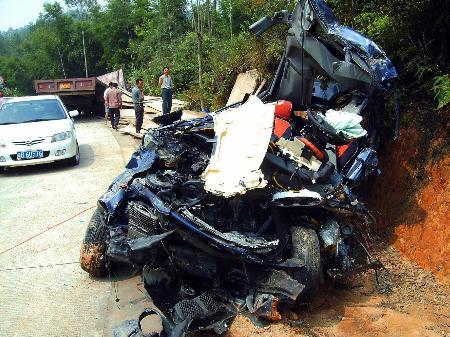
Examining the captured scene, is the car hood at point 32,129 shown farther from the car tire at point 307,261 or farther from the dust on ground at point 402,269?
the car tire at point 307,261

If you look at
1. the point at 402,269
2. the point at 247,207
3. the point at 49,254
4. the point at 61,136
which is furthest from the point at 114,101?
the point at 402,269

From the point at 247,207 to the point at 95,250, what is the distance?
6.14ft

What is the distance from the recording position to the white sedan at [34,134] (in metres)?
9.70

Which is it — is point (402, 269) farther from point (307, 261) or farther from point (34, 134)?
point (34, 134)

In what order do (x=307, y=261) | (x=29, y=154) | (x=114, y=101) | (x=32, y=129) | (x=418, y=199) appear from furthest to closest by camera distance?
1. (x=114, y=101)
2. (x=32, y=129)
3. (x=29, y=154)
4. (x=418, y=199)
5. (x=307, y=261)

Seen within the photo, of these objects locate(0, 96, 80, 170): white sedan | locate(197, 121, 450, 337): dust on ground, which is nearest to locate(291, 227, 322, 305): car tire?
locate(197, 121, 450, 337): dust on ground

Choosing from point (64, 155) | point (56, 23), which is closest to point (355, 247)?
point (64, 155)

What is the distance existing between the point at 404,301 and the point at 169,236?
2.53 metres

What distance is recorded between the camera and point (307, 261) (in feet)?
14.5

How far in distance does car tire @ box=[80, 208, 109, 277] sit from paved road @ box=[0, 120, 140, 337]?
14cm

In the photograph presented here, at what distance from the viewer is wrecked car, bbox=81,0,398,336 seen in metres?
4.23

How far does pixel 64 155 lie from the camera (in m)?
10.1

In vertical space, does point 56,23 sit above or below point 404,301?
above

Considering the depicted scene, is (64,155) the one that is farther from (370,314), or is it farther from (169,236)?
(370,314)
